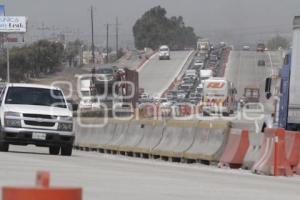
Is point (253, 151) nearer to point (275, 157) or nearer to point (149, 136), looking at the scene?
point (275, 157)

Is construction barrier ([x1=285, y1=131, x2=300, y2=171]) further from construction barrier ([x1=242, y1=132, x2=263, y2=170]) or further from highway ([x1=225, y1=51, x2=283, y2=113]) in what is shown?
highway ([x1=225, y1=51, x2=283, y2=113])

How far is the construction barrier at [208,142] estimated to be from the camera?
21.2 meters

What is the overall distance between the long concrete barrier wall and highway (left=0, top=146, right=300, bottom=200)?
326 centimetres

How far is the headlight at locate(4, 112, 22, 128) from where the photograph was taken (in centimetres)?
2145

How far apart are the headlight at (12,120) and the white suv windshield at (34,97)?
75 cm

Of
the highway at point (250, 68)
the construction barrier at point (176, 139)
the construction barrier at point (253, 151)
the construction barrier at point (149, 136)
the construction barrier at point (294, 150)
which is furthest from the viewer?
the highway at point (250, 68)

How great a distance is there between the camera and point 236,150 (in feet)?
65.9

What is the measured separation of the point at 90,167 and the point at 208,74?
4075 inches

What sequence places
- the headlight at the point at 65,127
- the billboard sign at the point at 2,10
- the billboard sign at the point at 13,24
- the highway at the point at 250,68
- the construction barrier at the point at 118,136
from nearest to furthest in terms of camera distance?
the headlight at the point at 65,127 < the construction barrier at the point at 118,136 < the billboard sign at the point at 2,10 < the billboard sign at the point at 13,24 < the highway at the point at 250,68

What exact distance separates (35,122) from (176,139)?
4.27m

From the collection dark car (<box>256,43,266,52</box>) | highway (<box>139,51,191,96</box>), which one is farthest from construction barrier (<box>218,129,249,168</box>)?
dark car (<box>256,43,266,52</box>)

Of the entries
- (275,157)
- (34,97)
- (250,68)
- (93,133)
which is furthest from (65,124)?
(250,68)

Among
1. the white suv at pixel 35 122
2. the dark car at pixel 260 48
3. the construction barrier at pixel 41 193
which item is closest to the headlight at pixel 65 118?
the white suv at pixel 35 122

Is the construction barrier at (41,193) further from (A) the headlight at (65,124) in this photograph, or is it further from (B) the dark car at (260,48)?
(B) the dark car at (260,48)
